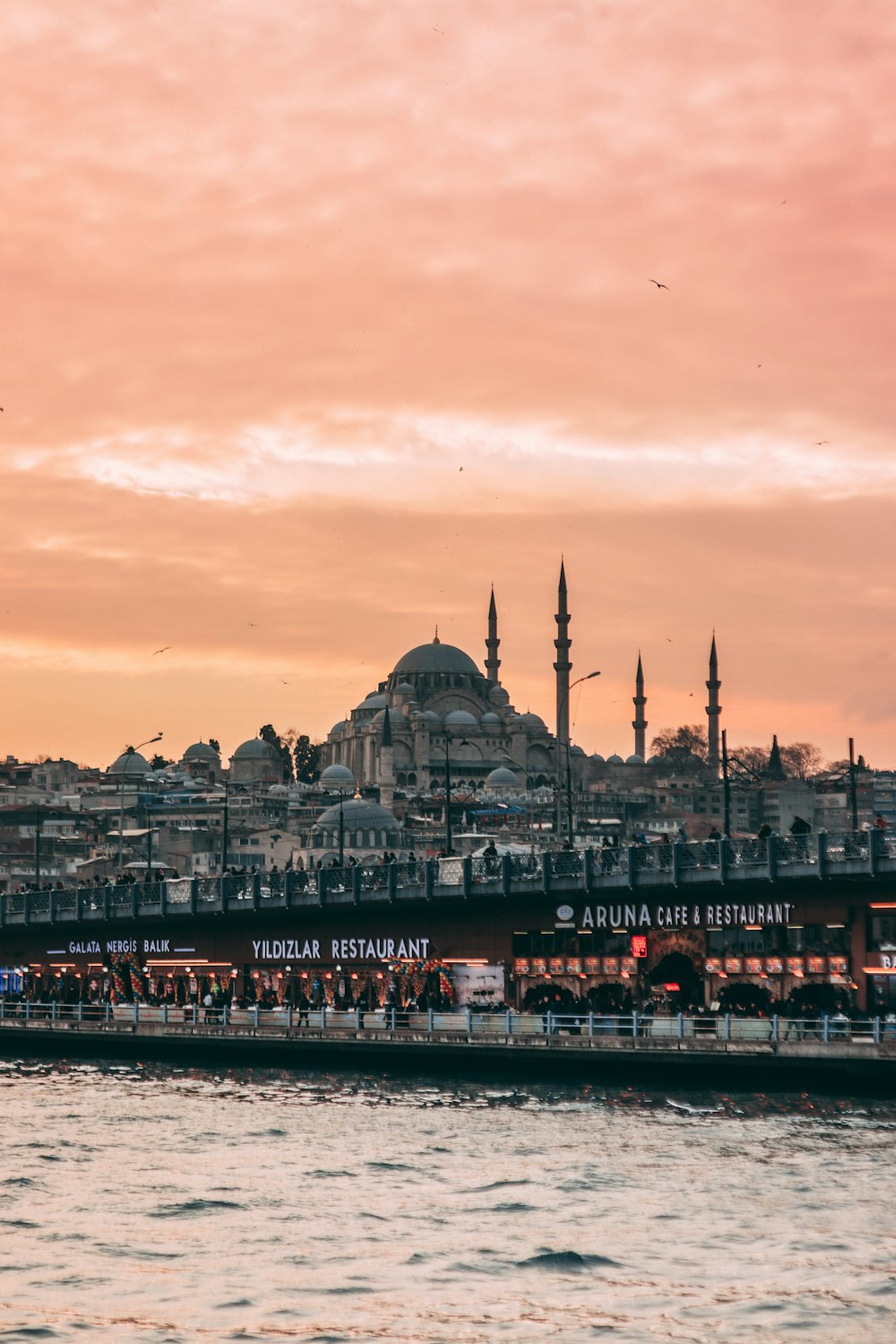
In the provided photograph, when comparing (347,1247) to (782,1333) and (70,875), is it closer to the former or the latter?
(782,1333)

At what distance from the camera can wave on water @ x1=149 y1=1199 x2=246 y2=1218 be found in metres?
35.4

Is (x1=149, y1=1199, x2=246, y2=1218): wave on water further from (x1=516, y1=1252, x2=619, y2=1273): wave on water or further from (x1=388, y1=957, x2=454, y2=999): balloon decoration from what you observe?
(x1=388, y1=957, x2=454, y2=999): balloon decoration

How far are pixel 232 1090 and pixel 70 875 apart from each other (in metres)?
136

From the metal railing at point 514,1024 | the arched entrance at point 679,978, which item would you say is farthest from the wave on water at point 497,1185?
the arched entrance at point 679,978

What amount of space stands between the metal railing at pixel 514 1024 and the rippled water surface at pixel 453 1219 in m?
1.76

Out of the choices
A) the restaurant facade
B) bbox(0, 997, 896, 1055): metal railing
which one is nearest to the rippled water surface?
bbox(0, 997, 896, 1055): metal railing

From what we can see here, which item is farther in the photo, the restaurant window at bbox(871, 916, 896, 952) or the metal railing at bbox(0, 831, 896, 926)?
the restaurant window at bbox(871, 916, 896, 952)

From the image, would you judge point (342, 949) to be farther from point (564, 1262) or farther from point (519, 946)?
point (564, 1262)

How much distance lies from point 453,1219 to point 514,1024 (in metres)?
20.0

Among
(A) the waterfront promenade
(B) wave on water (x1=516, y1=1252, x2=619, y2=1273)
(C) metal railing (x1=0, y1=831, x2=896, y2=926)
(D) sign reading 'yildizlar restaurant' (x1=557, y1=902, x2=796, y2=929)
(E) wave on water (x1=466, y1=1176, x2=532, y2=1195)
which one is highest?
(C) metal railing (x1=0, y1=831, x2=896, y2=926)

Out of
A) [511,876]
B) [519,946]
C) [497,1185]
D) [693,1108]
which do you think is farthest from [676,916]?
[497,1185]

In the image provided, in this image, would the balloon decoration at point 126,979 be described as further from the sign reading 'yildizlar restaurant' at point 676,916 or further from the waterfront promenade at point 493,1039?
the sign reading 'yildizlar restaurant' at point 676,916

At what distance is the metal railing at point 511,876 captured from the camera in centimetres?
5428

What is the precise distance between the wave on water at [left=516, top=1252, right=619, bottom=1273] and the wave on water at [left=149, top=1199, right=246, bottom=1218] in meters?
7.00
